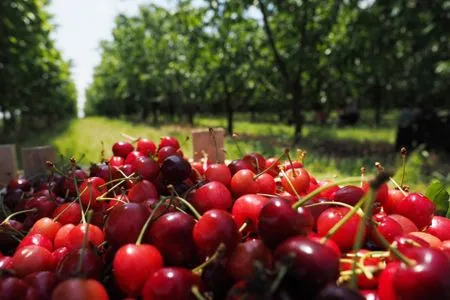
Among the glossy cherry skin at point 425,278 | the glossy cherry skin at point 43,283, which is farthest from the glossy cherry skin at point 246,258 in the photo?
the glossy cherry skin at point 43,283

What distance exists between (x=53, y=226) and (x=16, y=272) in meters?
0.28

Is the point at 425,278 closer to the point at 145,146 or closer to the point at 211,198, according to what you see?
the point at 211,198

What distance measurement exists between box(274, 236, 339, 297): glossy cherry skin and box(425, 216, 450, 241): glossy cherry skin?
0.65 meters

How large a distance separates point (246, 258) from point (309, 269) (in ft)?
0.54

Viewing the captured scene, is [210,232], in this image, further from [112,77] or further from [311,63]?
[112,77]

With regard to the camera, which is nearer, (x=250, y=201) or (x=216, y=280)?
(x=216, y=280)

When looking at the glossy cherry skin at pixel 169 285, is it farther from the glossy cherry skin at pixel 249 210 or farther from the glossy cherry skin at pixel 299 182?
the glossy cherry skin at pixel 299 182

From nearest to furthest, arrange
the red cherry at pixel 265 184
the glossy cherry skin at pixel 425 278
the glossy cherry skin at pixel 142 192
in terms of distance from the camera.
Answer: the glossy cherry skin at pixel 425 278
the glossy cherry skin at pixel 142 192
the red cherry at pixel 265 184

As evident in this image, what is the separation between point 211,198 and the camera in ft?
4.23

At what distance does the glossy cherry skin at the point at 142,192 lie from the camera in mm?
1393

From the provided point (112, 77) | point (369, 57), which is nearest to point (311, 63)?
point (369, 57)

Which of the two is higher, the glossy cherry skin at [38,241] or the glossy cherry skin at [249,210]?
the glossy cherry skin at [249,210]

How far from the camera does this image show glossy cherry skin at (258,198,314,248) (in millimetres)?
916

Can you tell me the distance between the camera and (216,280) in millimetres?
938
